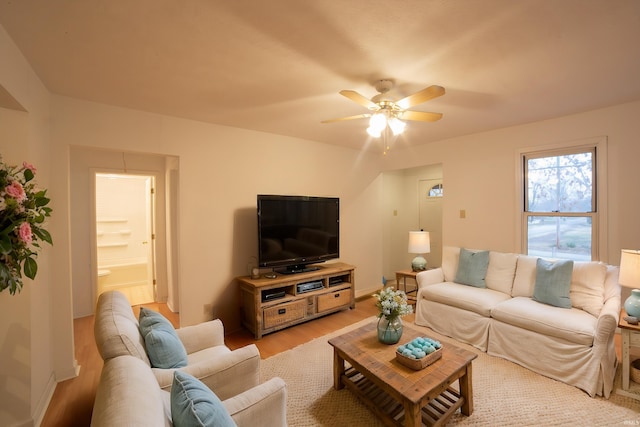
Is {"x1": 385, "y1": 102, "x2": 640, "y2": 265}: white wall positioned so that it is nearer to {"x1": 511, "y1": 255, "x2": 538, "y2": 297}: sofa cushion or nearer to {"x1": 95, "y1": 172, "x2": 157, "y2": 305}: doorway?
{"x1": 511, "y1": 255, "x2": 538, "y2": 297}: sofa cushion

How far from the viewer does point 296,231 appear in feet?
12.0

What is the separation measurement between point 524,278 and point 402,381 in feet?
7.10

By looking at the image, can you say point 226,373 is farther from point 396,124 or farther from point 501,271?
point 501,271

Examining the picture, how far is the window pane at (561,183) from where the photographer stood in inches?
123

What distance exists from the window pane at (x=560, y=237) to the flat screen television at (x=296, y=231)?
249 cm

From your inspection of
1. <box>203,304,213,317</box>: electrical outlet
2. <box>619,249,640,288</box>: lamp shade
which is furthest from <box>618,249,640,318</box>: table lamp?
<box>203,304,213,317</box>: electrical outlet

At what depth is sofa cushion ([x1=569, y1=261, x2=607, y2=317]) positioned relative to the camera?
252 centimetres

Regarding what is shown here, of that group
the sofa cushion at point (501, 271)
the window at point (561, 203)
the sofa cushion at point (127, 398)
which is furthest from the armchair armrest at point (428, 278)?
the sofa cushion at point (127, 398)

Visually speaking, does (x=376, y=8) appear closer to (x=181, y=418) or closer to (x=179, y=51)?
(x=179, y=51)

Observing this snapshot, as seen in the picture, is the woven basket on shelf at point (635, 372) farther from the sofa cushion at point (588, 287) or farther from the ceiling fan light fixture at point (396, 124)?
the ceiling fan light fixture at point (396, 124)

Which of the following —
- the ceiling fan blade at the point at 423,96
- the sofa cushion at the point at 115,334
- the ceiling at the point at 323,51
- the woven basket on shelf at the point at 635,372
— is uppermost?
the ceiling at the point at 323,51

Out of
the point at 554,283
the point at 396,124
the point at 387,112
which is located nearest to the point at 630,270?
the point at 554,283

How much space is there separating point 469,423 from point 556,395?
2.75ft

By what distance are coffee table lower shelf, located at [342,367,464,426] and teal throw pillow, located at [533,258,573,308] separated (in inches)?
56.5
